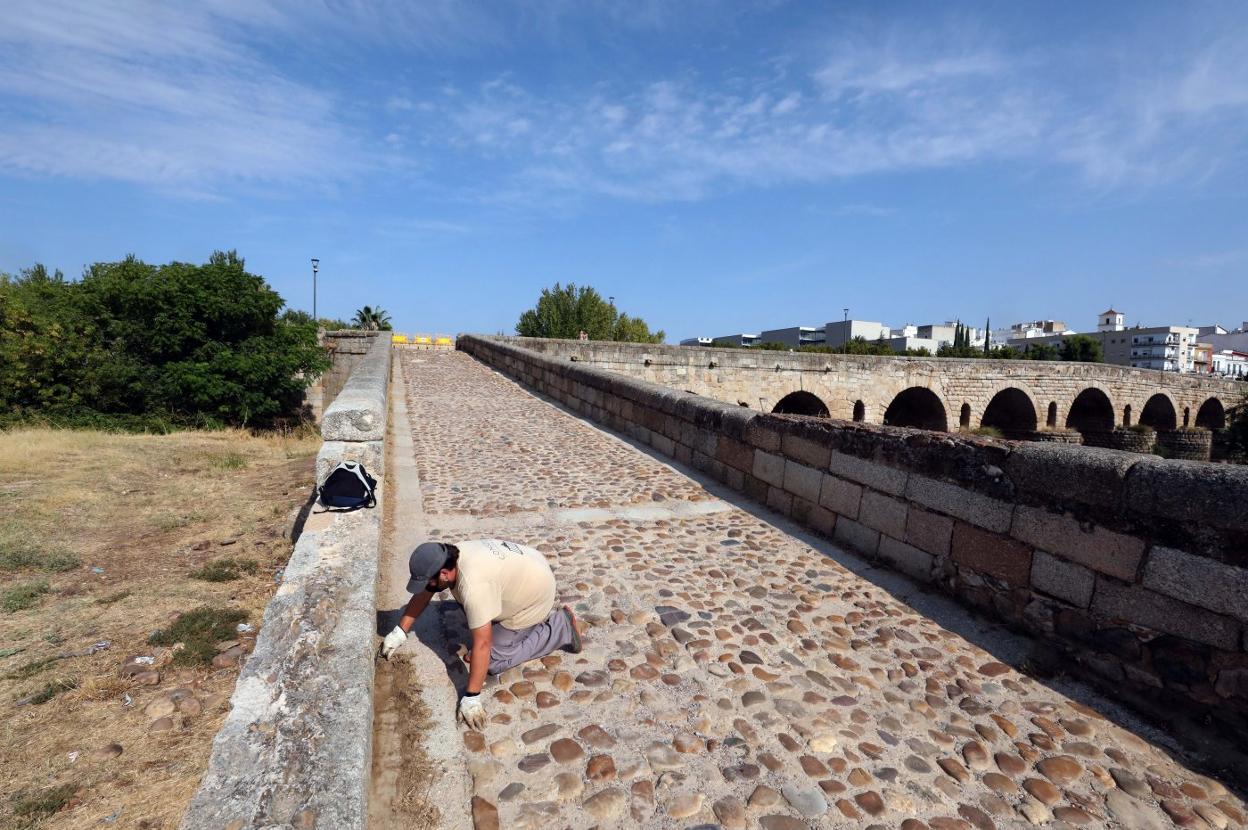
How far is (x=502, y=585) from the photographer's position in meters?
2.76

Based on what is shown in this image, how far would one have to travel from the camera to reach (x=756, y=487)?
588 cm

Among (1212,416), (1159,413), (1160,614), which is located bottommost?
(1212,416)

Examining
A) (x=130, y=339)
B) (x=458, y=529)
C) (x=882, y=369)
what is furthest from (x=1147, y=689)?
(x=130, y=339)

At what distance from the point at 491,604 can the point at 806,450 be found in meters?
3.37

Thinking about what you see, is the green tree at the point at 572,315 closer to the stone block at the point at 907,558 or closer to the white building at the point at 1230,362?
the stone block at the point at 907,558

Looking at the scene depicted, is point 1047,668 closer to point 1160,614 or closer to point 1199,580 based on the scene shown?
point 1160,614

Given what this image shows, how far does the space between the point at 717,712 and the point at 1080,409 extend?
122ft

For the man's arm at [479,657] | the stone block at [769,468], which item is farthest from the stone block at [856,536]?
the man's arm at [479,657]

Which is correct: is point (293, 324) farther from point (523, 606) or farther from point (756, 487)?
point (523, 606)

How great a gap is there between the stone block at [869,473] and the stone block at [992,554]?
0.53 m

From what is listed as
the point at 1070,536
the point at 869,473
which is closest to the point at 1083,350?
the point at 869,473

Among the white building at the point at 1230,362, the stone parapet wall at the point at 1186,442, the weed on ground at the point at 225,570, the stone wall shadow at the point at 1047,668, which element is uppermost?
the white building at the point at 1230,362

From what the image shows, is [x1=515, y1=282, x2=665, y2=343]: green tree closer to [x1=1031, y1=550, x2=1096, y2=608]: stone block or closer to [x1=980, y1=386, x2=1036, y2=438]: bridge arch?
[x1=980, y1=386, x2=1036, y2=438]: bridge arch

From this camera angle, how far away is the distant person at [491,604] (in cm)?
255
